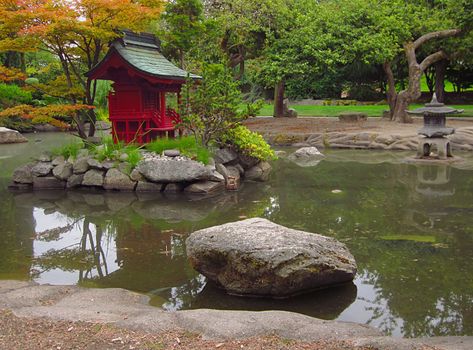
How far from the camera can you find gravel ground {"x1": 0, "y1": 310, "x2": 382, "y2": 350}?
4.17m

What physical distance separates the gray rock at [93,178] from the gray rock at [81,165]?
22 centimetres

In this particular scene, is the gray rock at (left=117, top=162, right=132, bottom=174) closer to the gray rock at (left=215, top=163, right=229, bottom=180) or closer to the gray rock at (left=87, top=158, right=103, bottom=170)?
the gray rock at (left=87, top=158, right=103, bottom=170)

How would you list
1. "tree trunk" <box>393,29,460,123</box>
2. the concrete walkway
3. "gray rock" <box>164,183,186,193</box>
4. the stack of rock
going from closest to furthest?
the concrete walkway, the stack of rock, "gray rock" <box>164,183,186,193</box>, "tree trunk" <box>393,29,460,123</box>

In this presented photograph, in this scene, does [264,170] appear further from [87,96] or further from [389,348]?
[389,348]

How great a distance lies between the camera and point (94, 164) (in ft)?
42.2

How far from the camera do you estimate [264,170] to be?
14.1 meters

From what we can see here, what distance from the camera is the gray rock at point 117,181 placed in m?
12.5

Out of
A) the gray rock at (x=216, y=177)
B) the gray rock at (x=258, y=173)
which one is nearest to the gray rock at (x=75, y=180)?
the gray rock at (x=216, y=177)

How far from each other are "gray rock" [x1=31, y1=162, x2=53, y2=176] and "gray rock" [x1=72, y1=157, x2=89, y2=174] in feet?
2.51

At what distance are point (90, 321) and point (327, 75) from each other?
32.8 meters

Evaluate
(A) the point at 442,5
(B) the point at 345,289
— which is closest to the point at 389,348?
(B) the point at 345,289

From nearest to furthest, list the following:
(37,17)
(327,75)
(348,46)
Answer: (37,17), (348,46), (327,75)

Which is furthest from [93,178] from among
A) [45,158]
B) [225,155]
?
[225,155]

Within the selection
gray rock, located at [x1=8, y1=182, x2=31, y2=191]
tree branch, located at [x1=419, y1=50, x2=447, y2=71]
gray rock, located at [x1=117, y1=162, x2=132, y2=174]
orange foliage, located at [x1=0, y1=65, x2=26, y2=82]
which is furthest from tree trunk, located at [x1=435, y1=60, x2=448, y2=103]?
gray rock, located at [x1=8, y1=182, x2=31, y2=191]
